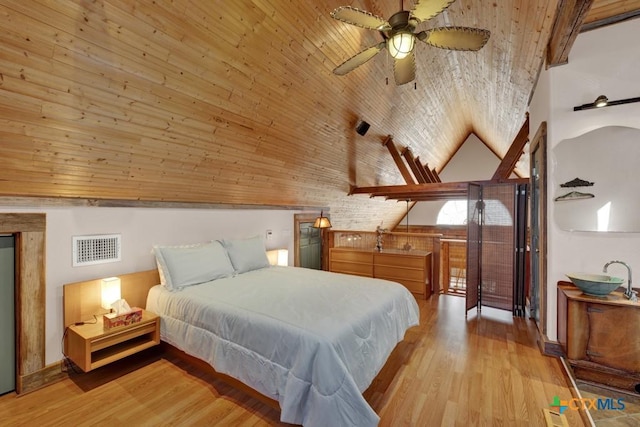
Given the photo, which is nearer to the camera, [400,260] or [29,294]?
[29,294]

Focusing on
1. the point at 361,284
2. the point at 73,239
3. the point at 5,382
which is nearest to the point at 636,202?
the point at 361,284

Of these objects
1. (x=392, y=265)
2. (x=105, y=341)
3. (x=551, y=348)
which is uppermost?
(x=392, y=265)

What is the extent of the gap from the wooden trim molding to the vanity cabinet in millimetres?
4420

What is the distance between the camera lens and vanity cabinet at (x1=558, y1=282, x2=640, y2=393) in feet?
7.34

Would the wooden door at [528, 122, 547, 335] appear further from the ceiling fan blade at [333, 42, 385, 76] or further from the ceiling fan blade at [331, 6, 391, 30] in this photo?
the ceiling fan blade at [331, 6, 391, 30]

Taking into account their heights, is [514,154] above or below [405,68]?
below

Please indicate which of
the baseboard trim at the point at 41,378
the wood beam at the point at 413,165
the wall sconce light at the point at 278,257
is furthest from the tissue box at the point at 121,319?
the wood beam at the point at 413,165

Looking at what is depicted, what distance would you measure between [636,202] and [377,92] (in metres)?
2.89

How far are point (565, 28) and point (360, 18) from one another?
4.95 ft

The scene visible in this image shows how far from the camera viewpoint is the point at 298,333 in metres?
1.95

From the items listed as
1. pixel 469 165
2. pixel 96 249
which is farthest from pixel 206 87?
pixel 469 165

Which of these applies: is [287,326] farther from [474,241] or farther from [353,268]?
[353,268]

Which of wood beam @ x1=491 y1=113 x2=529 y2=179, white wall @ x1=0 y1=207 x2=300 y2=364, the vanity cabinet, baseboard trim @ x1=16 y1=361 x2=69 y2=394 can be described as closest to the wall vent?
white wall @ x1=0 y1=207 x2=300 y2=364

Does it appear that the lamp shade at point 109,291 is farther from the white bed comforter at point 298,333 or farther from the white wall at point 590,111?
the white wall at point 590,111
